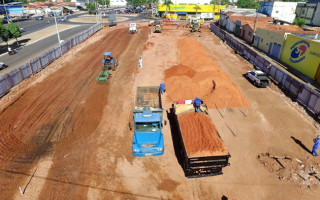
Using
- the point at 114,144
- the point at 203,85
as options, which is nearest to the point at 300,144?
the point at 203,85

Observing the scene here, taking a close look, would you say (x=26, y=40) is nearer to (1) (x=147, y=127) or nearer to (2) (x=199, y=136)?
(1) (x=147, y=127)

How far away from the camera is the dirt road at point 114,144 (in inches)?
520

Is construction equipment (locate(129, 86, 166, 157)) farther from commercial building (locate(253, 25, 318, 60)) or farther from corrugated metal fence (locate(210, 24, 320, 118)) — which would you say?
commercial building (locate(253, 25, 318, 60))

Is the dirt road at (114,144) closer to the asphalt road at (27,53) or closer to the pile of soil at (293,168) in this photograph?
the pile of soil at (293,168)

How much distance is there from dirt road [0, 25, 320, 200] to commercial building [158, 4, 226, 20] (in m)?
66.8

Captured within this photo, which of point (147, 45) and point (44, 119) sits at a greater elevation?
point (147, 45)

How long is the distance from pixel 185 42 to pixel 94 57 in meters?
20.5

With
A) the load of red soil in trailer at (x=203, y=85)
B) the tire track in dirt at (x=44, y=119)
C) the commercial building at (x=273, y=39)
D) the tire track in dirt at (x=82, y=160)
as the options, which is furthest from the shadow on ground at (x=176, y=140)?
the commercial building at (x=273, y=39)

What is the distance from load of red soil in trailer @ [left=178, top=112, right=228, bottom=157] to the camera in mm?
13578

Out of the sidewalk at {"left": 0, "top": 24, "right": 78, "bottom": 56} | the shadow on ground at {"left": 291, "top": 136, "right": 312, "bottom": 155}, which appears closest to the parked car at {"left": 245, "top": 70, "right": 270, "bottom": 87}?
the shadow on ground at {"left": 291, "top": 136, "right": 312, "bottom": 155}

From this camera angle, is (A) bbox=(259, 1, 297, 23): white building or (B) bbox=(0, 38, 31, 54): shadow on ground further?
(A) bbox=(259, 1, 297, 23): white building

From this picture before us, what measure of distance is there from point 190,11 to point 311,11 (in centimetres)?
4236

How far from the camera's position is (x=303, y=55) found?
31.5 metres

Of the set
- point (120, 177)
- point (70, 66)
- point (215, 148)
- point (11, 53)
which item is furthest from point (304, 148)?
point (11, 53)
